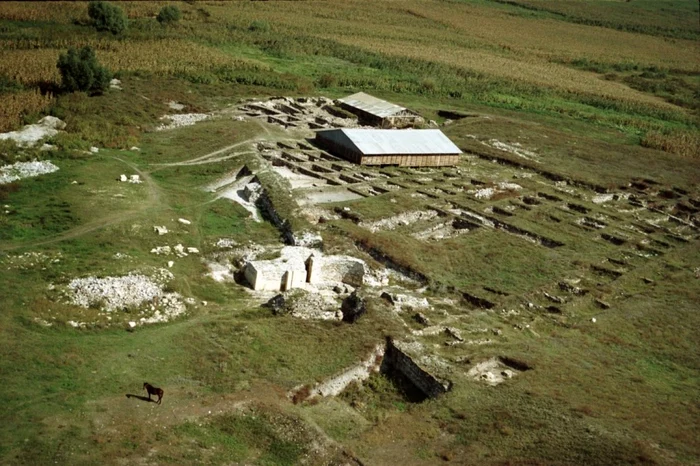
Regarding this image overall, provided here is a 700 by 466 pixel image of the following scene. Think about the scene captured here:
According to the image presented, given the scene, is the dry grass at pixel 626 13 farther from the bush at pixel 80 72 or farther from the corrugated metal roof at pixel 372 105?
the bush at pixel 80 72

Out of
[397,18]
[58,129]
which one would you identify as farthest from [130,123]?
[397,18]

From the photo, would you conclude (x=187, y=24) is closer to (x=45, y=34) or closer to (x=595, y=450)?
(x=45, y=34)

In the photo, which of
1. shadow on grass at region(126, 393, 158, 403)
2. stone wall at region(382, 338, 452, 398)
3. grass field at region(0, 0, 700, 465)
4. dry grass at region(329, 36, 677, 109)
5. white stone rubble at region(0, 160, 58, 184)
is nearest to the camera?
grass field at region(0, 0, 700, 465)

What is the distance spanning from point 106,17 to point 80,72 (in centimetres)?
2484

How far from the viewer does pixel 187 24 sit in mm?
86375

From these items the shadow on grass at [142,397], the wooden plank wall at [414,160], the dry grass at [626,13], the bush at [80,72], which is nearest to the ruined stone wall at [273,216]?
the wooden plank wall at [414,160]

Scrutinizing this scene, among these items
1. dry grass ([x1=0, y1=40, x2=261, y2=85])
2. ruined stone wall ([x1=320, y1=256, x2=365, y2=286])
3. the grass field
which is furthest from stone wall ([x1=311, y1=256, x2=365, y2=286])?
dry grass ([x1=0, y1=40, x2=261, y2=85])

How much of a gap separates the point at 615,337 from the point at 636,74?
275ft

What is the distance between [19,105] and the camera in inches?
1866

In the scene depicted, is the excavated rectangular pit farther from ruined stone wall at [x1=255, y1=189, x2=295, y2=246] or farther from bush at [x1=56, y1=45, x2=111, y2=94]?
bush at [x1=56, y1=45, x2=111, y2=94]

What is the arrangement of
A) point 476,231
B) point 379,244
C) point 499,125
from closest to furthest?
point 379,244 → point 476,231 → point 499,125

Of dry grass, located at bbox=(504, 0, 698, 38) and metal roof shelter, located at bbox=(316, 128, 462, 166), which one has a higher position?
dry grass, located at bbox=(504, 0, 698, 38)

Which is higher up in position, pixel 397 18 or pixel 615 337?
pixel 397 18

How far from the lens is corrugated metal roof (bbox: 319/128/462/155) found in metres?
48.6
